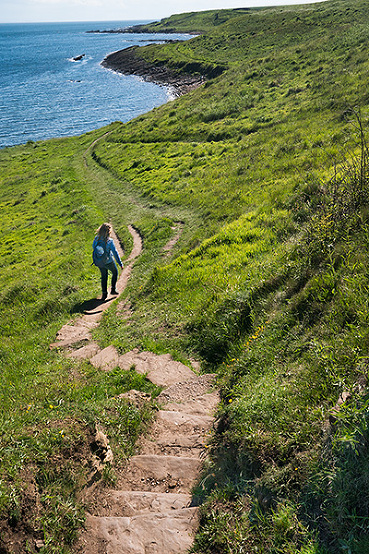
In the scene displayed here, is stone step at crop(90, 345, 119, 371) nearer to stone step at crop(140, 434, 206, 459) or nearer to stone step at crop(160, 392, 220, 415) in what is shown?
stone step at crop(160, 392, 220, 415)

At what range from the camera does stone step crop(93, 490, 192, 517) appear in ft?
14.5

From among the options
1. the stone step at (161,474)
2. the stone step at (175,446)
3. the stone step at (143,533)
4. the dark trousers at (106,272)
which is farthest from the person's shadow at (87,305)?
the stone step at (143,533)

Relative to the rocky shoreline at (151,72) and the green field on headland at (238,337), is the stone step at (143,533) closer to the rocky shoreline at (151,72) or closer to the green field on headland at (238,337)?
the green field on headland at (238,337)

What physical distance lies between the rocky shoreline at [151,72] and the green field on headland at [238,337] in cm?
6391

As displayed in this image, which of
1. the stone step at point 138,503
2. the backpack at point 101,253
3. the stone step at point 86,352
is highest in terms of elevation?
the backpack at point 101,253

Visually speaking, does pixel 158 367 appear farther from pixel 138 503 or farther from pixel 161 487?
pixel 138 503

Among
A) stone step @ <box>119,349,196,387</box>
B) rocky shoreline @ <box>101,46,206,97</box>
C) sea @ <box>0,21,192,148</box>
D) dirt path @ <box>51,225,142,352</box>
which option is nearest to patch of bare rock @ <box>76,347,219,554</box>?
stone step @ <box>119,349,196,387</box>

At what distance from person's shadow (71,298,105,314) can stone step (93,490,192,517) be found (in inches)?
367

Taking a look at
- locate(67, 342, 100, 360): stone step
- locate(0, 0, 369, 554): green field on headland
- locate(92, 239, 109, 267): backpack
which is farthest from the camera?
locate(92, 239, 109, 267): backpack

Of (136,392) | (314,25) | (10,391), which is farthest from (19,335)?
(314,25)

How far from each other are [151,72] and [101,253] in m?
113

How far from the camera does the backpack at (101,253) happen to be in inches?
514

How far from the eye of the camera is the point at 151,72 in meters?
108

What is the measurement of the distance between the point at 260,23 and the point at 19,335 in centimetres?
11963
